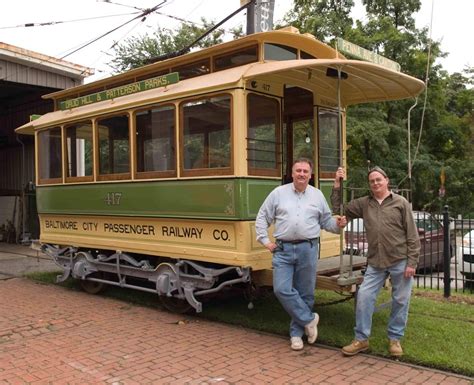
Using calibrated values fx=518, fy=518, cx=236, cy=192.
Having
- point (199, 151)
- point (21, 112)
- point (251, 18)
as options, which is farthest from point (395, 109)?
point (199, 151)

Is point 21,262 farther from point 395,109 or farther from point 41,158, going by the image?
point 395,109

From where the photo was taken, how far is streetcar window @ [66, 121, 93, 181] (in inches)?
300

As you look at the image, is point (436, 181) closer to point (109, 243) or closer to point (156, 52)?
point (156, 52)

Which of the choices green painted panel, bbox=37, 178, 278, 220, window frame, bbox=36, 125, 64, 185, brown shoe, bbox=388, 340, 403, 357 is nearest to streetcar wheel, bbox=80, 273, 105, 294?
green painted panel, bbox=37, 178, 278, 220

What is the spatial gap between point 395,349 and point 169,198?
306cm

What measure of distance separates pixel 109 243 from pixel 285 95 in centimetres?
320

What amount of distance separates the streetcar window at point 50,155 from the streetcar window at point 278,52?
3954 mm

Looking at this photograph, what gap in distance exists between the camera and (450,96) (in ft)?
82.6

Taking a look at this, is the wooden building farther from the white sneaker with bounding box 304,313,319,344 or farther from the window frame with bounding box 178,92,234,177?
the white sneaker with bounding box 304,313,319,344

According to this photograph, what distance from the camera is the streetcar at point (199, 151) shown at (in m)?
5.64

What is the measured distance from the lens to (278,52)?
5953 millimetres

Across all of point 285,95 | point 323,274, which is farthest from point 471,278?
point 285,95

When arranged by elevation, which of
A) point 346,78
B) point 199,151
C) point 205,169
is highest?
point 346,78

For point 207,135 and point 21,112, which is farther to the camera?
point 21,112
